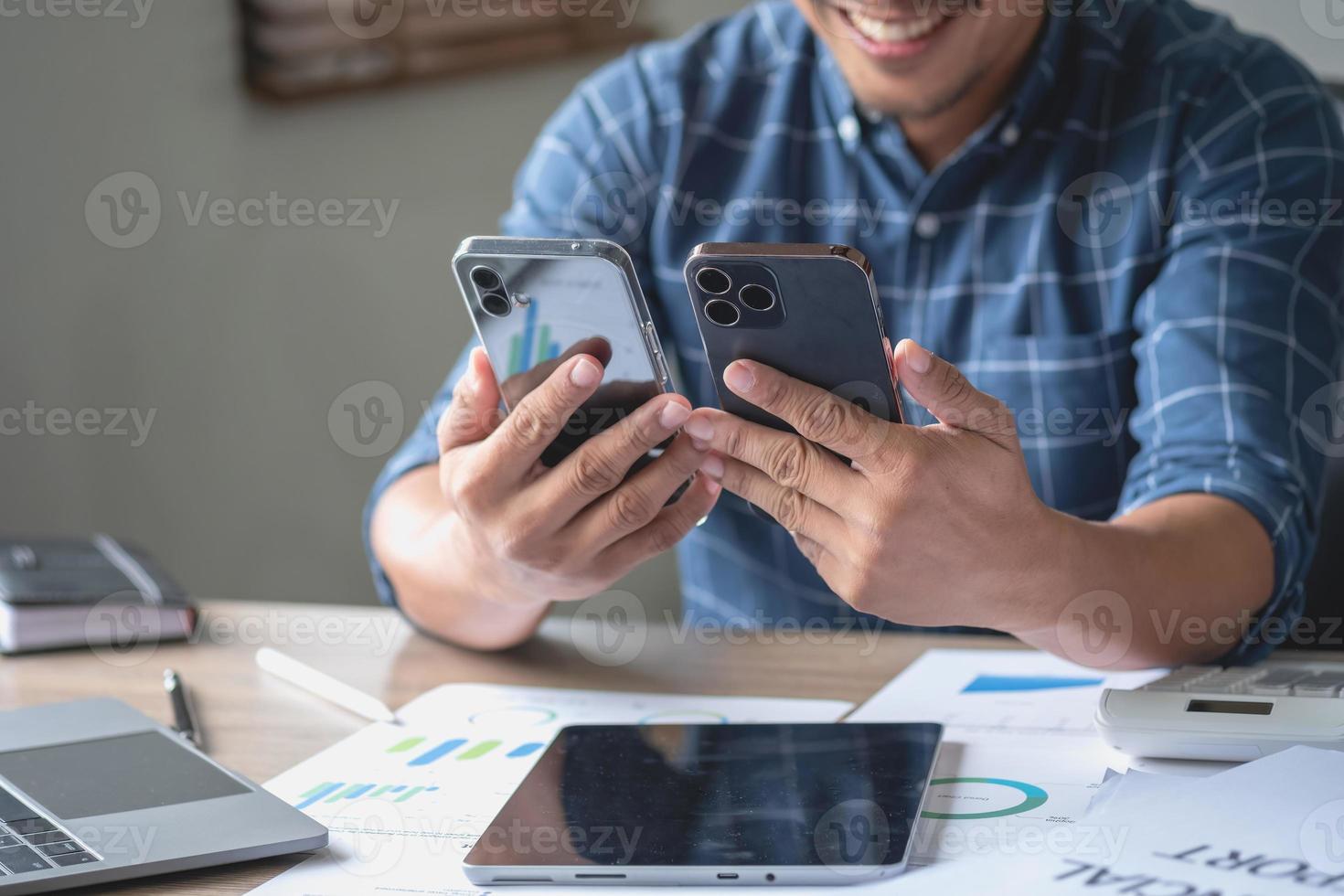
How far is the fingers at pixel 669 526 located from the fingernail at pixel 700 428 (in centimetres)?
8

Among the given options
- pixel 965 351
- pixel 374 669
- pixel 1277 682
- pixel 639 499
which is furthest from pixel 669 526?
pixel 965 351

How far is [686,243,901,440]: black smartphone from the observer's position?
24.8 inches

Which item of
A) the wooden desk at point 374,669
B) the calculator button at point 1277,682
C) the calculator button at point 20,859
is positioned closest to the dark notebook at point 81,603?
the wooden desk at point 374,669

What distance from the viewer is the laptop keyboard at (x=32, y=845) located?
572 millimetres

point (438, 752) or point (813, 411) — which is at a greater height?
point (813, 411)

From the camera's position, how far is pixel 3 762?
0.70 metres

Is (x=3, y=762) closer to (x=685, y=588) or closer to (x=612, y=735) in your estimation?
(x=612, y=735)

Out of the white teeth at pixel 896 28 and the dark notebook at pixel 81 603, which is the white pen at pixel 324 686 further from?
the white teeth at pixel 896 28

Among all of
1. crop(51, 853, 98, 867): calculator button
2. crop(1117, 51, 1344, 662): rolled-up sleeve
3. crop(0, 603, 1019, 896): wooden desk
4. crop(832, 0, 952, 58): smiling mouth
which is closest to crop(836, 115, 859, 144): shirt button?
crop(832, 0, 952, 58): smiling mouth

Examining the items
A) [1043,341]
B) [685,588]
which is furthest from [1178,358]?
[685,588]

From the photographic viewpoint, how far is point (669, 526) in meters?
0.82

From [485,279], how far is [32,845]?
1.18ft

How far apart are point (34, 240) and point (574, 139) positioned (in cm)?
106

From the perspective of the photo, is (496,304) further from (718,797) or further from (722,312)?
(718,797)
